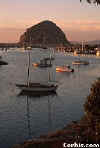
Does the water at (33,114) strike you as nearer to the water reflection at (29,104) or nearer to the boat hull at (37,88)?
the water reflection at (29,104)

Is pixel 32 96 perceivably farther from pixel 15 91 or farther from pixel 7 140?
pixel 7 140

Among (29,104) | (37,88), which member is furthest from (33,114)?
(37,88)

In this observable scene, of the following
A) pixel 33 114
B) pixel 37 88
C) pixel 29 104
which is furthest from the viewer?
pixel 37 88

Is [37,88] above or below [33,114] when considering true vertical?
above

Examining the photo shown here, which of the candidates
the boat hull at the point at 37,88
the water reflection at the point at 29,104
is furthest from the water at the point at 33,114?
the boat hull at the point at 37,88

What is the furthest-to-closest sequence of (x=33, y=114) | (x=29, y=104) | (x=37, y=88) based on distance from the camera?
1. (x=37, y=88)
2. (x=29, y=104)
3. (x=33, y=114)

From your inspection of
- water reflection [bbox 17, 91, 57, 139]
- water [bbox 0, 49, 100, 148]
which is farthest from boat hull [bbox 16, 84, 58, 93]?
water [bbox 0, 49, 100, 148]

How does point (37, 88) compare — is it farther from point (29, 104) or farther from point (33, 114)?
point (33, 114)

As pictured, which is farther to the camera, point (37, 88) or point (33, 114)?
point (37, 88)

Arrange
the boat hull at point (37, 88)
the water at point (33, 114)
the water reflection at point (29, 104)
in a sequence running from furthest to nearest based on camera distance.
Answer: the boat hull at point (37, 88), the water reflection at point (29, 104), the water at point (33, 114)

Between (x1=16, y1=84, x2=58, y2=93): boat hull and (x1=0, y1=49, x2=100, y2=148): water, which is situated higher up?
(x1=16, y1=84, x2=58, y2=93): boat hull

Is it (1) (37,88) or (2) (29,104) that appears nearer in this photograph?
(2) (29,104)

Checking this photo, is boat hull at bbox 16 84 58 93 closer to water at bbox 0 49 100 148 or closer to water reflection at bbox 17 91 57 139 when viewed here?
water reflection at bbox 17 91 57 139

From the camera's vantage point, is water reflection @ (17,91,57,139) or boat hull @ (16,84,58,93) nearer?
water reflection @ (17,91,57,139)
